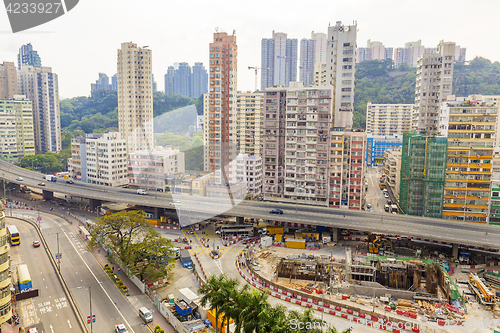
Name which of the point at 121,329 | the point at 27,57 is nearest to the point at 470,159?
the point at 121,329

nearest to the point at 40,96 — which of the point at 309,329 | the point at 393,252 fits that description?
the point at 393,252

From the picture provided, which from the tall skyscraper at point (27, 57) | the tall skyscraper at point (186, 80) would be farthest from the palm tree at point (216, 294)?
the tall skyscraper at point (27, 57)

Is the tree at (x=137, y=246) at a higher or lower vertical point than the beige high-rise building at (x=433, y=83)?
lower

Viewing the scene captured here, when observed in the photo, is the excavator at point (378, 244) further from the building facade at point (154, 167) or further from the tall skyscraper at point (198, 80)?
the tall skyscraper at point (198, 80)

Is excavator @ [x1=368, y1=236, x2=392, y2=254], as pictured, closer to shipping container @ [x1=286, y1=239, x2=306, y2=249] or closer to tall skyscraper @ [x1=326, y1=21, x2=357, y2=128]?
shipping container @ [x1=286, y1=239, x2=306, y2=249]

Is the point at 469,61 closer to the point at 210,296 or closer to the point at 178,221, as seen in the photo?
the point at 178,221

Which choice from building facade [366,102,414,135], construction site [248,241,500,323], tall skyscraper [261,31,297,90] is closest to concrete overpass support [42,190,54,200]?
construction site [248,241,500,323]

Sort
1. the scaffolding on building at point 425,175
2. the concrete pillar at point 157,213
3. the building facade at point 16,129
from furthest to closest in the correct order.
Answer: the building facade at point 16,129, the concrete pillar at point 157,213, the scaffolding on building at point 425,175
